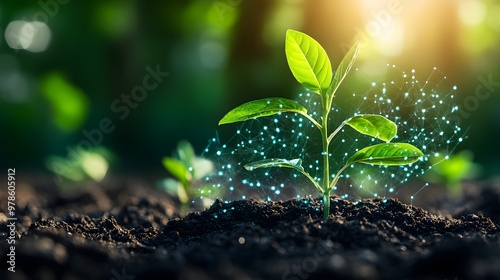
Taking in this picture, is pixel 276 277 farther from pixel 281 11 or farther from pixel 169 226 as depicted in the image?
pixel 281 11

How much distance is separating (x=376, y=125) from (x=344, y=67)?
29cm

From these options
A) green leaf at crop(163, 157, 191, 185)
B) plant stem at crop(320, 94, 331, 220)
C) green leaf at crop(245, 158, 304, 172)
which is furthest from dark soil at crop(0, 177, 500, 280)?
green leaf at crop(163, 157, 191, 185)

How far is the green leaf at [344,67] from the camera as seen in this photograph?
2471 millimetres

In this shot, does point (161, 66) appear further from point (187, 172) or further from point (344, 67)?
point (344, 67)

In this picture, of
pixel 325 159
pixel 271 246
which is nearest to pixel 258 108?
pixel 325 159

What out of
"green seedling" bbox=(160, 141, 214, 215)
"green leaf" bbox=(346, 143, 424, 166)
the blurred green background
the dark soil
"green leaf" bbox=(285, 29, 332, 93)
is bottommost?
the dark soil

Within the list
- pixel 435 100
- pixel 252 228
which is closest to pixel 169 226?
pixel 252 228

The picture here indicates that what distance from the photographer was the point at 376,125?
2.47 m

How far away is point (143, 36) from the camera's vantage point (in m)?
8.76

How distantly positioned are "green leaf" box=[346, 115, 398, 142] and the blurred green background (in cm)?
582

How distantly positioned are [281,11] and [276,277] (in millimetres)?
6968

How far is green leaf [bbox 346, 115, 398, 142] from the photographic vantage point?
8.03 ft

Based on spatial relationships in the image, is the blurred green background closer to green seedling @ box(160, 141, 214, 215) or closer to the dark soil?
green seedling @ box(160, 141, 214, 215)

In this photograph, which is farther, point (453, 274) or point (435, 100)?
point (435, 100)
